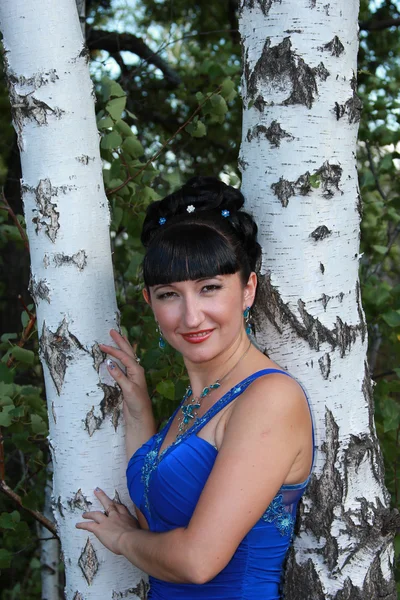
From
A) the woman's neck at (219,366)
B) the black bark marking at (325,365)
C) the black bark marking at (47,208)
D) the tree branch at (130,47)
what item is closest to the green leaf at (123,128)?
the black bark marking at (47,208)

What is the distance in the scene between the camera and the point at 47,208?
1821mm

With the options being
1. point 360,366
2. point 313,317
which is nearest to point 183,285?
point 313,317

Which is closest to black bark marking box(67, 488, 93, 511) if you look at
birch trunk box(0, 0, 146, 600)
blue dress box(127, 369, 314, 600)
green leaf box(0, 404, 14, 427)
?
birch trunk box(0, 0, 146, 600)

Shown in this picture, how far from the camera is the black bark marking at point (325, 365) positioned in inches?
69.9

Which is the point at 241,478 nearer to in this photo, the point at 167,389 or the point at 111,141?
the point at 167,389

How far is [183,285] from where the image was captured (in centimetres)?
180

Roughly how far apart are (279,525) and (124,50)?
364 cm

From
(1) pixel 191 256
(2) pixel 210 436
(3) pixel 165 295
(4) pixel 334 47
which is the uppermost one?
(4) pixel 334 47

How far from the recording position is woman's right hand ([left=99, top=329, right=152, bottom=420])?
1.90m

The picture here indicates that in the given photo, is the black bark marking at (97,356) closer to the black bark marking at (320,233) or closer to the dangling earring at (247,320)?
the dangling earring at (247,320)

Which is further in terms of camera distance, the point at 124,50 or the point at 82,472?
the point at 124,50

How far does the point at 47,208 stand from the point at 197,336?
0.51 metres

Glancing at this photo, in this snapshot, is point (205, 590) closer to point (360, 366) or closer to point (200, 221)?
point (360, 366)

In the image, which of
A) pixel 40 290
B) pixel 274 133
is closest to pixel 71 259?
pixel 40 290
